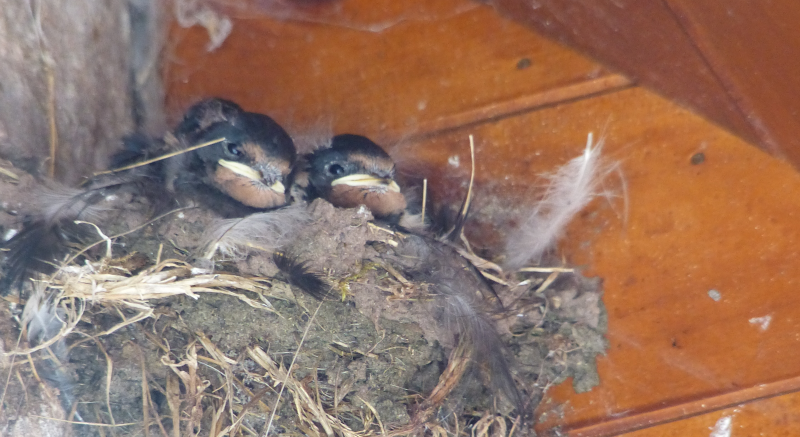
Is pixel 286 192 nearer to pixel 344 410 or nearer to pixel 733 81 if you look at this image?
pixel 344 410

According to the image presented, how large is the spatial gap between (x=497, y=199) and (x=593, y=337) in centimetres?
41

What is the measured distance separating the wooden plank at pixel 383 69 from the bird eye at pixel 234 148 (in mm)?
240

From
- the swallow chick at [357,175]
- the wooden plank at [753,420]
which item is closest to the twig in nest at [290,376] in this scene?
the swallow chick at [357,175]

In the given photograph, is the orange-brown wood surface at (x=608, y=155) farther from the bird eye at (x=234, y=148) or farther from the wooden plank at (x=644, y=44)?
the bird eye at (x=234, y=148)

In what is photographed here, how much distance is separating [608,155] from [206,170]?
97 centimetres

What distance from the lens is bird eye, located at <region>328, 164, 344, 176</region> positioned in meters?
1.34

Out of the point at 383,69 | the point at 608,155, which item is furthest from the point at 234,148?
the point at 608,155

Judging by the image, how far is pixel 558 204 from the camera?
4.56ft

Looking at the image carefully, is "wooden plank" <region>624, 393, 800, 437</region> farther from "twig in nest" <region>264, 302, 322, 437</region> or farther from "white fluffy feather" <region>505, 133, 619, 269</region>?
"twig in nest" <region>264, 302, 322, 437</region>

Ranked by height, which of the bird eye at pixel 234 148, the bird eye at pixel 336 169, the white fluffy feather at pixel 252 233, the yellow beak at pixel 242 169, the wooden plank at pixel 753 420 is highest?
the bird eye at pixel 234 148

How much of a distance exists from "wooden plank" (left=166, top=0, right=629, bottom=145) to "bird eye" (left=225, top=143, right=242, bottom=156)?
240 millimetres

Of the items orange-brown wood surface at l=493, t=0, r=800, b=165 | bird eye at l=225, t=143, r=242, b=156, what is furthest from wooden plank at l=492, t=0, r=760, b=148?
bird eye at l=225, t=143, r=242, b=156

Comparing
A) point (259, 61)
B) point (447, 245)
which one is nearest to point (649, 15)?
point (447, 245)

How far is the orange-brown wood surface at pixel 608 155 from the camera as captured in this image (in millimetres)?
1312
